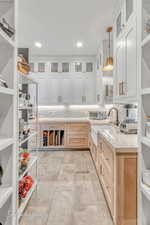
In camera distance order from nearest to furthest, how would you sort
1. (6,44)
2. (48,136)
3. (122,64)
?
1. (6,44)
2. (122,64)
3. (48,136)

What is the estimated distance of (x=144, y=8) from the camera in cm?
111

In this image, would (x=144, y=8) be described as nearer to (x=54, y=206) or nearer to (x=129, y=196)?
(x=129, y=196)

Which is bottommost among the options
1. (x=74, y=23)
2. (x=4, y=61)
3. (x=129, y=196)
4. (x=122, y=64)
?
(x=129, y=196)

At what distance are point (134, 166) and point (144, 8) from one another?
1.34 metres

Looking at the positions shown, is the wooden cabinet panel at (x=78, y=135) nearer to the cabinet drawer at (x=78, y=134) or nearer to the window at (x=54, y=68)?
the cabinet drawer at (x=78, y=134)

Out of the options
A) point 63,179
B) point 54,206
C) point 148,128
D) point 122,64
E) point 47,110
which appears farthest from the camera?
point 47,110

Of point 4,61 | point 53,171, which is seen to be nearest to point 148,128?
point 4,61

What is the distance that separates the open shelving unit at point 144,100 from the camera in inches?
43.7

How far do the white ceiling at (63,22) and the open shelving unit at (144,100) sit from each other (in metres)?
1.74

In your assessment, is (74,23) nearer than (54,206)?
No

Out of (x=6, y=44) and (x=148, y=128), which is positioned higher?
(x=6, y=44)

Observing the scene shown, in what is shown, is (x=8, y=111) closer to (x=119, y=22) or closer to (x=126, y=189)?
(x=126, y=189)

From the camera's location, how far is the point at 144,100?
45.9 inches

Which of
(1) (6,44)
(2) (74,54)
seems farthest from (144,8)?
(2) (74,54)
